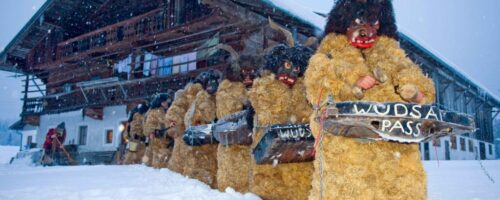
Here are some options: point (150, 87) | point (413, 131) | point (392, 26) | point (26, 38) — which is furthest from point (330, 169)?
point (26, 38)

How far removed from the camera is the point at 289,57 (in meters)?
Answer: 4.82

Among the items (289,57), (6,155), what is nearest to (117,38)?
(289,57)

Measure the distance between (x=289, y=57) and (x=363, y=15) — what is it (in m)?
1.43

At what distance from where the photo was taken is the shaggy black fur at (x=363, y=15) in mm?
3535

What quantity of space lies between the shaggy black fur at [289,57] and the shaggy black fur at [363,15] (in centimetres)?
105

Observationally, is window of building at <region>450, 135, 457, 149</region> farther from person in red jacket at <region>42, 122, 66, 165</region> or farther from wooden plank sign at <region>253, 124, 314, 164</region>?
wooden plank sign at <region>253, 124, 314, 164</region>

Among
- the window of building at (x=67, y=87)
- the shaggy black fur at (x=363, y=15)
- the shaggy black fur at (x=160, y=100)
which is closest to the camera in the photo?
the shaggy black fur at (x=363, y=15)

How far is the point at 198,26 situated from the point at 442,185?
9.96 m

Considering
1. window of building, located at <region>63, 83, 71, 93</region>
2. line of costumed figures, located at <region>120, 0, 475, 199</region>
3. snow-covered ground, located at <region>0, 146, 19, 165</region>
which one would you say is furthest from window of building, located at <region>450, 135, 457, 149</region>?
snow-covered ground, located at <region>0, 146, 19, 165</region>

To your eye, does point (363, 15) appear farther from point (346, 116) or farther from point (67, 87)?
point (67, 87)

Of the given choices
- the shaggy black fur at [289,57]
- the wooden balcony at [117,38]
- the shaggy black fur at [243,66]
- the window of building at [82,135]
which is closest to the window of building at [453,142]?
the wooden balcony at [117,38]

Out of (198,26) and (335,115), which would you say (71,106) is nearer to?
(198,26)

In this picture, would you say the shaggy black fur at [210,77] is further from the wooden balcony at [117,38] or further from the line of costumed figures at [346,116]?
the wooden balcony at [117,38]

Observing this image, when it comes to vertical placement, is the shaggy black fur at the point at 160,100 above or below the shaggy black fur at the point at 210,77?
below
